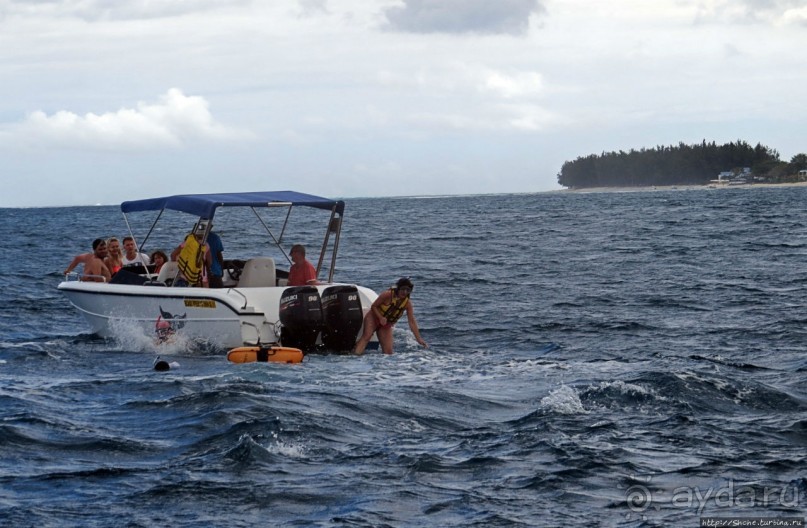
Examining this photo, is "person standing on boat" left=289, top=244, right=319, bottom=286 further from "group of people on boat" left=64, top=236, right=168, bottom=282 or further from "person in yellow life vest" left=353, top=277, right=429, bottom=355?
"group of people on boat" left=64, top=236, right=168, bottom=282

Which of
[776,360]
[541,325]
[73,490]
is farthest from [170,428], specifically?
[541,325]

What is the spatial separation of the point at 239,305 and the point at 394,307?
2015 mm

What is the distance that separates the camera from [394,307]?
46.0ft

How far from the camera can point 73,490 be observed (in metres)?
7.78

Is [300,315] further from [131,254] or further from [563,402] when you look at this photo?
[131,254]

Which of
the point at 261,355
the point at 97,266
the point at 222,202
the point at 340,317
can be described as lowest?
the point at 261,355

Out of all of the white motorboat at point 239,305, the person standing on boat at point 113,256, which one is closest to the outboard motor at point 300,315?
the white motorboat at point 239,305

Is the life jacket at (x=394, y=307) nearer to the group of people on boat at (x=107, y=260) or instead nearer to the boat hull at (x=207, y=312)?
the boat hull at (x=207, y=312)

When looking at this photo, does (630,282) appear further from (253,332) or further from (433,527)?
(433,527)

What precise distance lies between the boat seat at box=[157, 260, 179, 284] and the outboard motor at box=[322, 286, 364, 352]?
2.62 m

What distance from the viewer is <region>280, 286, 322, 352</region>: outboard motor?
45.0 feet

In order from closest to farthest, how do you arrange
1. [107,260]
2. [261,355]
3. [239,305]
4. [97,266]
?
[261,355]
[239,305]
[97,266]
[107,260]

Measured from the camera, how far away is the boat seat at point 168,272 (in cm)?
1528

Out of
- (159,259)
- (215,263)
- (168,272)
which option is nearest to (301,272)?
(215,263)
